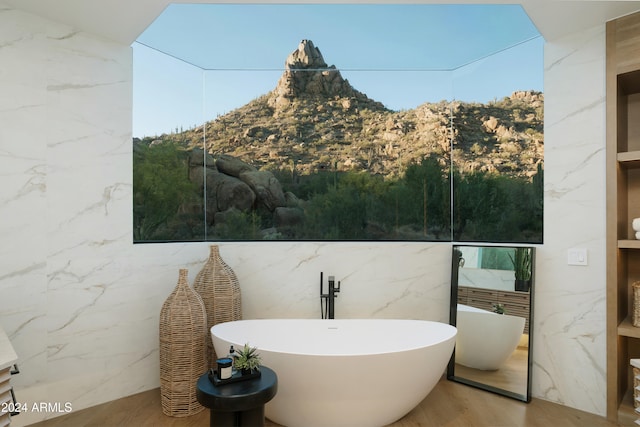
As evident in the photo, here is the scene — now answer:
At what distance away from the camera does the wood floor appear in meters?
2.88

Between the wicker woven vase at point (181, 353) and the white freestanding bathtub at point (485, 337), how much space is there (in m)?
2.02

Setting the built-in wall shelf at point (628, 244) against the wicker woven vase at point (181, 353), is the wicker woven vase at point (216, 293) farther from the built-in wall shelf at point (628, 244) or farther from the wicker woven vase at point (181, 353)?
the built-in wall shelf at point (628, 244)

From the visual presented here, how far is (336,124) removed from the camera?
14.0 feet

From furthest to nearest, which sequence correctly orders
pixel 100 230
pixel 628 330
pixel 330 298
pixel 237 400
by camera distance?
pixel 330 298 < pixel 100 230 < pixel 628 330 < pixel 237 400

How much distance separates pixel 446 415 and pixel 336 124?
263 centimetres

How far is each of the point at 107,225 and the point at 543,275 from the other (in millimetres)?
3215

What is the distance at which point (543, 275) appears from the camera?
330 cm

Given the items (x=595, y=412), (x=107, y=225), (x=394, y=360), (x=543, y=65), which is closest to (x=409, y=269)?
(x=394, y=360)

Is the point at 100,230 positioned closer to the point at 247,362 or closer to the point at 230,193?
the point at 230,193

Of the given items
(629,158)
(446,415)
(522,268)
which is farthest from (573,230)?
(446,415)

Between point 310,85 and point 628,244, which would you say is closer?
point 628,244

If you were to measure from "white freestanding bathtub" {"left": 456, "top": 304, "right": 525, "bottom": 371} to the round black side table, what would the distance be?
1.85 metres

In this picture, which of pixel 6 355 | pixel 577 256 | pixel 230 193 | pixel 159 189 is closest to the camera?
pixel 6 355

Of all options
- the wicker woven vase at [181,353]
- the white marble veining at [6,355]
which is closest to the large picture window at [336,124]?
the wicker woven vase at [181,353]
